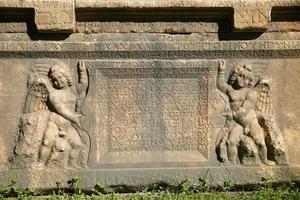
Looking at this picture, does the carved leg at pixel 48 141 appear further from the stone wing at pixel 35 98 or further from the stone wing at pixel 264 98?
the stone wing at pixel 264 98

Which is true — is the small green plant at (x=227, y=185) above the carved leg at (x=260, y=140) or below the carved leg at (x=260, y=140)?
below

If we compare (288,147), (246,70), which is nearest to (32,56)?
(246,70)

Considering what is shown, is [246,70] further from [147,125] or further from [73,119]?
[73,119]

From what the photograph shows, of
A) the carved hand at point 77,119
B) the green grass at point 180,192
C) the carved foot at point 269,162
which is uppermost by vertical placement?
the carved hand at point 77,119

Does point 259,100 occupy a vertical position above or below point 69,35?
below

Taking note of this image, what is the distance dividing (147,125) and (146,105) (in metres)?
0.18

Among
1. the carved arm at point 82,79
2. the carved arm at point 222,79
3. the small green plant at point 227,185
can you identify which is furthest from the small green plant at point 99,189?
the carved arm at point 222,79

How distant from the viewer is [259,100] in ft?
14.4

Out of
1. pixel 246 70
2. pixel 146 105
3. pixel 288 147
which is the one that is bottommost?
pixel 288 147

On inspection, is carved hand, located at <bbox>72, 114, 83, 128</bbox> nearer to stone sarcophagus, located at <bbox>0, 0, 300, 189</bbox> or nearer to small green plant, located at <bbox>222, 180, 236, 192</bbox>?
stone sarcophagus, located at <bbox>0, 0, 300, 189</bbox>

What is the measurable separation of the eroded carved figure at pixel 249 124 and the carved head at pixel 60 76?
1.34 metres

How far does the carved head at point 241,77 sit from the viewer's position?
14.2 ft

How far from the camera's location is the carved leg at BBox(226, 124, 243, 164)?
14.3 ft

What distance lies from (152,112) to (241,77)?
85 centimetres
